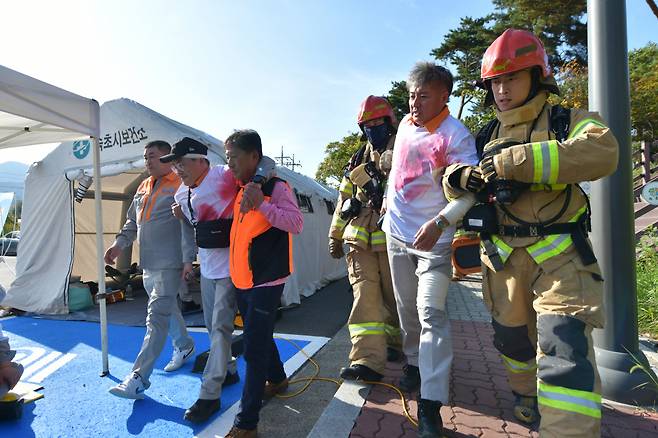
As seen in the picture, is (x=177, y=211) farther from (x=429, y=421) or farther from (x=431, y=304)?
(x=429, y=421)

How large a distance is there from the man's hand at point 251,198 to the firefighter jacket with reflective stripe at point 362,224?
114cm

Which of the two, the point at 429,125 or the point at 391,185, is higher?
the point at 429,125

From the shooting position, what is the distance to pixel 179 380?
360 cm

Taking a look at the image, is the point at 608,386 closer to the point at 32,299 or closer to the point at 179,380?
the point at 179,380

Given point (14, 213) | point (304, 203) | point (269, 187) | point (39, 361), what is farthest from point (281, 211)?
point (14, 213)

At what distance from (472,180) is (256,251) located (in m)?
1.32

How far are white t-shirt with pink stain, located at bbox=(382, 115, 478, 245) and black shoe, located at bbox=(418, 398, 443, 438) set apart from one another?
0.93 m

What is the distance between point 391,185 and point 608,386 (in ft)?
6.72

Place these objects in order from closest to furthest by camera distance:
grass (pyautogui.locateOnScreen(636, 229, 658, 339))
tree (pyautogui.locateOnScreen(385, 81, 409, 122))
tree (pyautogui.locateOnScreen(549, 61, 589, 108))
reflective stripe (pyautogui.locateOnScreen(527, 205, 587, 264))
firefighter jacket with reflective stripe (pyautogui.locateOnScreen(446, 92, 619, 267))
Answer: firefighter jacket with reflective stripe (pyautogui.locateOnScreen(446, 92, 619, 267)) → reflective stripe (pyautogui.locateOnScreen(527, 205, 587, 264)) → grass (pyautogui.locateOnScreen(636, 229, 658, 339)) → tree (pyautogui.locateOnScreen(549, 61, 589, 108)) → tree (pyautogui.locateOnScreen(385, 81, 409, 122))

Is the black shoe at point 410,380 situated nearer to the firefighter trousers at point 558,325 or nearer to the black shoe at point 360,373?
the black shoe at point 360,373

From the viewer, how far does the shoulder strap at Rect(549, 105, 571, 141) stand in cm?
199

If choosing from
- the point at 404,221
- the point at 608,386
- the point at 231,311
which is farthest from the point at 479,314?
the point at 231,311

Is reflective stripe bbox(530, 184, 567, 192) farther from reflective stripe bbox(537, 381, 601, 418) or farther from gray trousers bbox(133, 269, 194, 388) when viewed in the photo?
gray trousers bbox(133, 269, 194, 388)

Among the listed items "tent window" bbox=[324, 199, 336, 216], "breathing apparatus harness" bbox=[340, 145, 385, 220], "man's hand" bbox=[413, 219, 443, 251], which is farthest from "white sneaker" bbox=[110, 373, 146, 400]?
"tent window" bbox=[324, 199, 336, 216]
